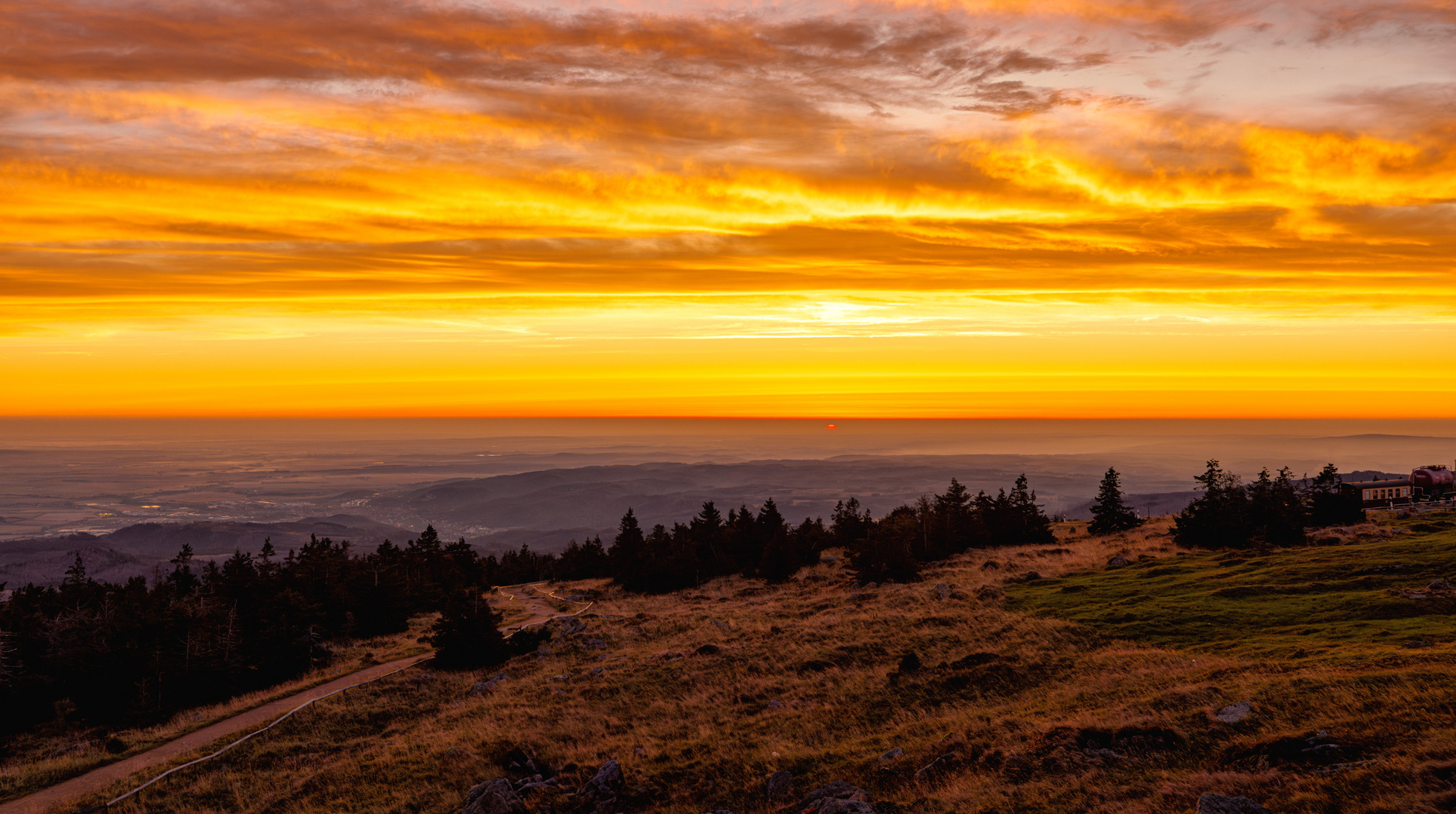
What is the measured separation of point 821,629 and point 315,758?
2281 cm

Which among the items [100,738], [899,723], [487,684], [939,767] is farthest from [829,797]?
[100,738]

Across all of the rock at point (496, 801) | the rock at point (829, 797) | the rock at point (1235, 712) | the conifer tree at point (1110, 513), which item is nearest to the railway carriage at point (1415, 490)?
the conifer tree at point (1110, 513)

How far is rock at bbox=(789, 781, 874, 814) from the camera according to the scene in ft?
55.3

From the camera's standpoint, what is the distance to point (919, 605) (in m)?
41.6

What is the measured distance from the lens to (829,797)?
17.4 metres

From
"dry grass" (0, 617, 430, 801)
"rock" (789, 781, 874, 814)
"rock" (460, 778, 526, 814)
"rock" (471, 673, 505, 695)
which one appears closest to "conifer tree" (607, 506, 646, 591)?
"dry grass" (0, 617, 430, 801)

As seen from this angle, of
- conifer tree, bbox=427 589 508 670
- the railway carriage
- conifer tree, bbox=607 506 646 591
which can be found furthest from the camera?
the railway carriage

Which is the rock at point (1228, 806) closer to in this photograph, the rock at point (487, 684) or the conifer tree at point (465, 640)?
the rock at point (487, 684)

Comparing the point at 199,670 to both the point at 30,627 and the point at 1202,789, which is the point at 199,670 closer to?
the point at 30,627

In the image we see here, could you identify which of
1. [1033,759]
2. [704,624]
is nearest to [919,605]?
[704,624]

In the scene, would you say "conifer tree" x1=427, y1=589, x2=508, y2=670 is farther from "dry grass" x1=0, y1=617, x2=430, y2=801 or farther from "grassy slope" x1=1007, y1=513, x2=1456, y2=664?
"grassy slope" x1=1007, y1=513, x2=1456, y2=664

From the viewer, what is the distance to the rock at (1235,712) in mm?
17578

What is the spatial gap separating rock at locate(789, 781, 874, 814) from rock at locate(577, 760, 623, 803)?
5.47 meters

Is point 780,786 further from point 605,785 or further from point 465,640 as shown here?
point 465,640
